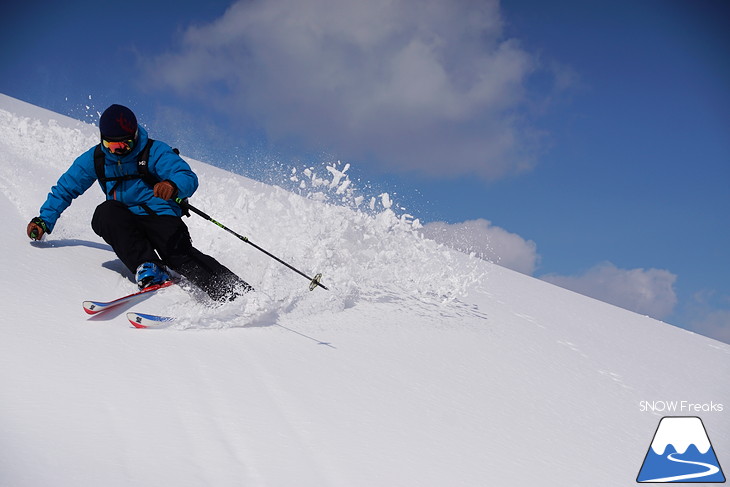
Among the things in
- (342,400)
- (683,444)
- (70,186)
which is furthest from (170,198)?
(683,444)

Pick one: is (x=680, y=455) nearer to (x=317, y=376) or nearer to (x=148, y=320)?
(x=317, y=376)

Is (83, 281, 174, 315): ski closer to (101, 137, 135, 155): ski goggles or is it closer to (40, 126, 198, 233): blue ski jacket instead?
(40, 126, 198, 233): blue ski jacket

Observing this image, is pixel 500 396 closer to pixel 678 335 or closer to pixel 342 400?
pixel 342 400

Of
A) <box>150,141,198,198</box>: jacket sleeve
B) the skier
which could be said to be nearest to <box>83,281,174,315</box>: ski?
the skier

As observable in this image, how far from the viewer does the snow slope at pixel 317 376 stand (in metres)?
1.82

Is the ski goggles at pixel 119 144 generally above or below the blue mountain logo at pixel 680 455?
above

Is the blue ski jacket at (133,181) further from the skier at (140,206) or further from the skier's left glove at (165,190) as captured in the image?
the skier's left glove at (165,190)

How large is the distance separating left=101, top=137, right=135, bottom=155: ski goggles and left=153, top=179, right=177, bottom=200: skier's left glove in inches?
15.6

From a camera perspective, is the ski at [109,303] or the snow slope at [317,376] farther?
the ski at [109,303]

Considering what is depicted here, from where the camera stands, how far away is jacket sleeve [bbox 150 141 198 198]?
3.76 m

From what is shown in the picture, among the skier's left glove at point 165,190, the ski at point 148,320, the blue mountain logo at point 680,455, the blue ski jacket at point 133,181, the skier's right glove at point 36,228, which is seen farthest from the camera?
the blue ski jacket at point 133,181

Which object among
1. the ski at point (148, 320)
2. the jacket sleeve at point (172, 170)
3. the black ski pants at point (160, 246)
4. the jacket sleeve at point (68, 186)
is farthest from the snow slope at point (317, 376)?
the jacket sleeve at point (172, 170)

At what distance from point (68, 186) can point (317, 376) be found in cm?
272

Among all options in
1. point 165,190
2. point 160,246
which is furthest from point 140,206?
point 165,190
